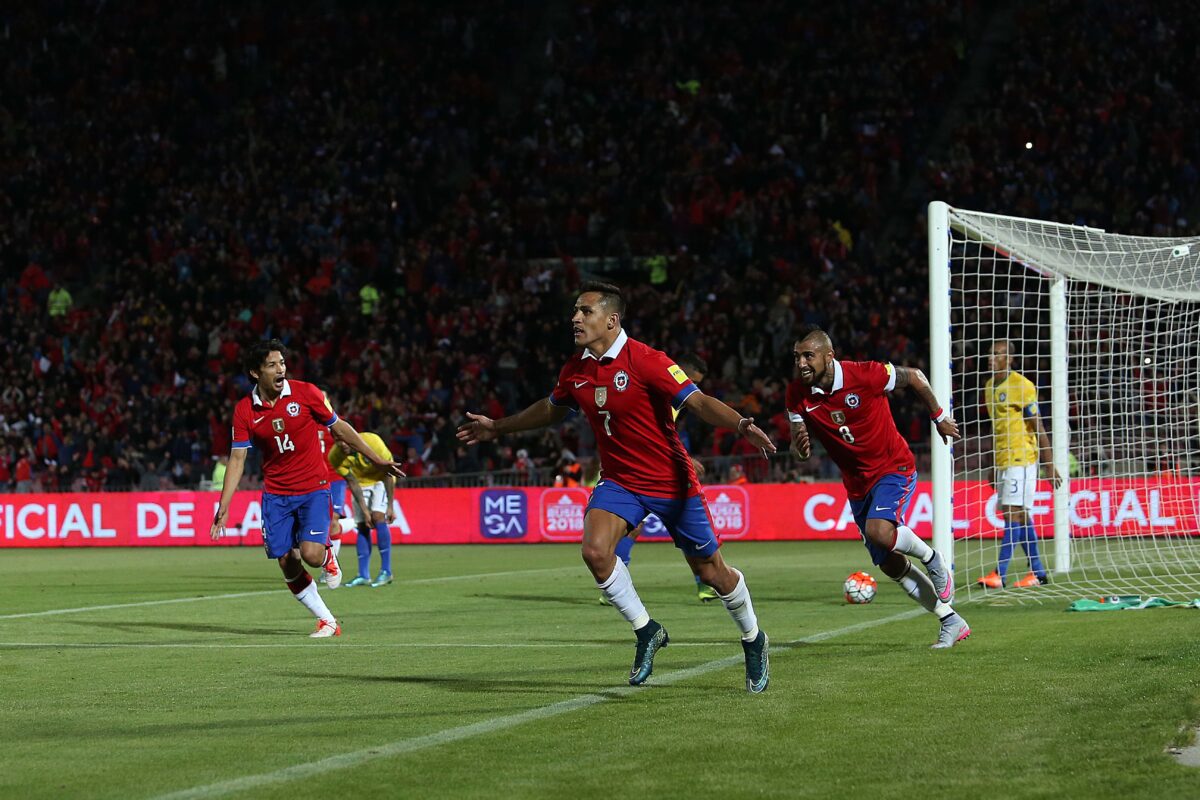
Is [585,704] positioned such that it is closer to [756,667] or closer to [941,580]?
[756,667]

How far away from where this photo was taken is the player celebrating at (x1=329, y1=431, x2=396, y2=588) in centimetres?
1874

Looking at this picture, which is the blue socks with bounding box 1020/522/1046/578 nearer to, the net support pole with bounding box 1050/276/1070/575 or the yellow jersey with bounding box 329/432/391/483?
the net support pole with bounding box 1050/276/1070/575

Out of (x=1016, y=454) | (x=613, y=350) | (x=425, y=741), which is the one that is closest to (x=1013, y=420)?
(x=1016, y=454)

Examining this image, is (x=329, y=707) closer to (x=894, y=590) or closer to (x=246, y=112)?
(x=894, y=590)

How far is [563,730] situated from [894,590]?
10.1 meters

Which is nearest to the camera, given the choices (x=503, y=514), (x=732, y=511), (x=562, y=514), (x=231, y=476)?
(x=231, y=476)

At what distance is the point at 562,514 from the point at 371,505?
1049cm

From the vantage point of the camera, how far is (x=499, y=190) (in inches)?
1529

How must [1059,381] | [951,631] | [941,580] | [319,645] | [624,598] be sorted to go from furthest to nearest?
[1059,381], [319,645], [941,580], [951,631], [624,598]

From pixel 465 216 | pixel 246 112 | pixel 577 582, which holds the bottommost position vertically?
pixel 577 582

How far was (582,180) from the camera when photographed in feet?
125

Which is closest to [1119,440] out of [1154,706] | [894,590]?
[894,590]

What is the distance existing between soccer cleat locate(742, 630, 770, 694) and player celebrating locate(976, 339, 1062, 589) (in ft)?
26.9

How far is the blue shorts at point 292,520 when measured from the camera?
12814 mm
